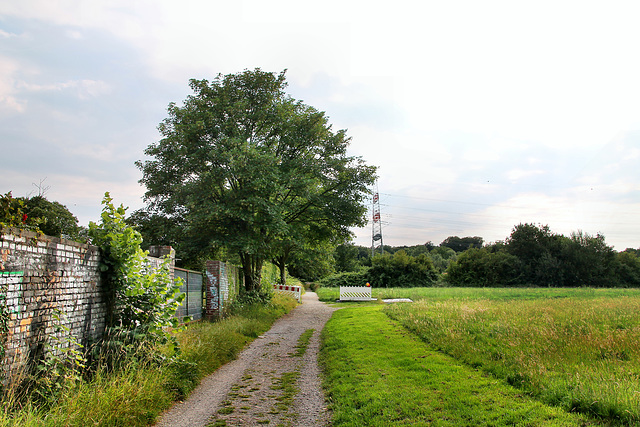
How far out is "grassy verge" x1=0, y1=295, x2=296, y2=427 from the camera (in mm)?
4191

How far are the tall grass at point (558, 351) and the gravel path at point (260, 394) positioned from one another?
10.2 feet

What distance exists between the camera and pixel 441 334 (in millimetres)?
10203

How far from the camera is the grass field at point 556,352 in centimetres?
510

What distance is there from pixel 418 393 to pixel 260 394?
2.53m

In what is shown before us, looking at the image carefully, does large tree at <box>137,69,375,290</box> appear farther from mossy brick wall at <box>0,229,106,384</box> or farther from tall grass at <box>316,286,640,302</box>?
tall grass at <box>316,286,640,302</box>

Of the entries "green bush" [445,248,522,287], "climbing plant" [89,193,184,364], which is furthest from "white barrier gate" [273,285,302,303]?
"green bush" [445,248,522,287]

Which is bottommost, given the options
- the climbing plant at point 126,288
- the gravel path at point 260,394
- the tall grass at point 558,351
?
the gravel path at point 260,394

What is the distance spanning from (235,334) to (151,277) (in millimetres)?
4906

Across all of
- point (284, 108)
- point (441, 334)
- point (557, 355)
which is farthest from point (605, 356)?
point (284, 108)

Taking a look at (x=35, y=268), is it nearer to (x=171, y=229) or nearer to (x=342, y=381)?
(x=342, y=381)

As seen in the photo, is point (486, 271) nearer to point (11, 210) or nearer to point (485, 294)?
point (485, 294)

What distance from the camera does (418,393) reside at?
601 cm

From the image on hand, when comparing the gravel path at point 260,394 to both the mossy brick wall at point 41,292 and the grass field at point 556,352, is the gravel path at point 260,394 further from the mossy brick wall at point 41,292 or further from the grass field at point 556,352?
the grass field at point 556,352

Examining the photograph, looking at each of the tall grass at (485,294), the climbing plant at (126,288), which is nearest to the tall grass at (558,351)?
the climbing plant at (126,288)
